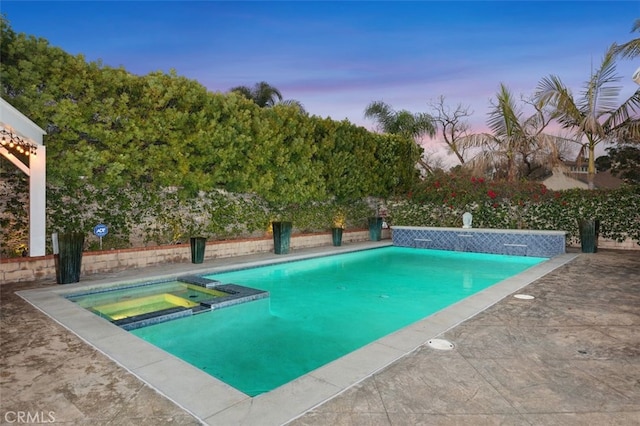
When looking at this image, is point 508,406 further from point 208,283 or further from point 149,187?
point 149,187

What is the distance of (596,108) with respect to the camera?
47.9 ft

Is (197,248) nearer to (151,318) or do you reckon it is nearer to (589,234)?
(151,318)

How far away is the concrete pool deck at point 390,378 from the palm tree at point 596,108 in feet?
40.7

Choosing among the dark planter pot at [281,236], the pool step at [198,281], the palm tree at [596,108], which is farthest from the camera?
the palm tree at [596,108]

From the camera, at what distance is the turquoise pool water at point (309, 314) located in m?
4.24

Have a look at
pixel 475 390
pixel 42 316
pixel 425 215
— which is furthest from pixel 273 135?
pixel 475 390

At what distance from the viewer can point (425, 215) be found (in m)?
15.2

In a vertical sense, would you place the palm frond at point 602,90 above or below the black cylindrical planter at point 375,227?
above

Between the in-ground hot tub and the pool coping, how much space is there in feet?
24.2

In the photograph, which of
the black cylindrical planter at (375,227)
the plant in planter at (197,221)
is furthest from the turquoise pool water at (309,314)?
the black cylindrical planter at (375,227)

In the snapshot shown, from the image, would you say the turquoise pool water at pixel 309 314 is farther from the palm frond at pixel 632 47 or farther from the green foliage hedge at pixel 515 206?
the palm frond at pixel 632 47

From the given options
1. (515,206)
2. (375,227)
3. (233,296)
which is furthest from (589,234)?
(233,296)

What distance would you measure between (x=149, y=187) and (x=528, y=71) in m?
15.8

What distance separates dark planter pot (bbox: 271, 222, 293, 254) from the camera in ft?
37.8
